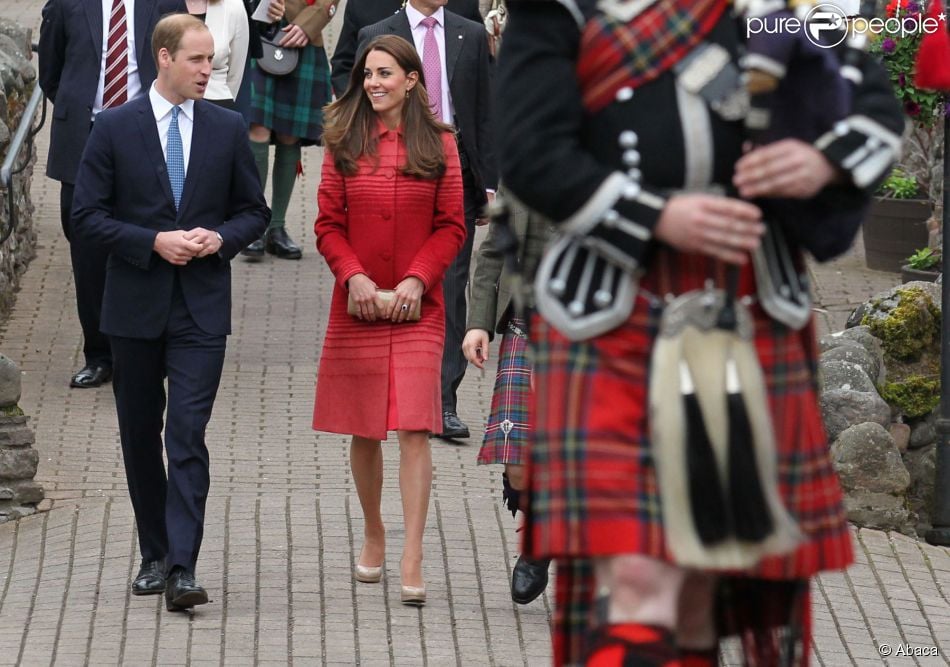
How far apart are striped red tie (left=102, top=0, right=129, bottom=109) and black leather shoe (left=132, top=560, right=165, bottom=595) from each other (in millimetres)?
3189

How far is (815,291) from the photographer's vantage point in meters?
12.2

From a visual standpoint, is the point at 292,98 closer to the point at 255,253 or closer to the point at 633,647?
the point at 255,253

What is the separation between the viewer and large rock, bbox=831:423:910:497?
25.7 feet

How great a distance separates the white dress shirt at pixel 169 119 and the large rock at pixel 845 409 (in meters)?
3.04

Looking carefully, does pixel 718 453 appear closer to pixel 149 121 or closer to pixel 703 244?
pixel 703 244

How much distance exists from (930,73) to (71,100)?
599 cm

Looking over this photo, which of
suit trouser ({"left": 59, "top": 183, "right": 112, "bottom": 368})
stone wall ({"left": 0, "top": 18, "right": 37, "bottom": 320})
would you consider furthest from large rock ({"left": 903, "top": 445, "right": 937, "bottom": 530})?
stone wall ({"left": 0, "top": 18, "right": 37, "bottom": 320})

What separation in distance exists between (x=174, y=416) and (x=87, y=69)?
3.33 m

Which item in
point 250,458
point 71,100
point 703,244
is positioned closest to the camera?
point 703,244

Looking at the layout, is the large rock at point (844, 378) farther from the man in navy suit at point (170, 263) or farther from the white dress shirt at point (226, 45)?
the white dress shirt at point (226, 45)

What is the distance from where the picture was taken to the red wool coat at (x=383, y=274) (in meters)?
6.72

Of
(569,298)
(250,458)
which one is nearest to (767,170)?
(569,298)

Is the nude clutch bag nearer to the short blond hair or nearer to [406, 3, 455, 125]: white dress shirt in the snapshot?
the short blond hair

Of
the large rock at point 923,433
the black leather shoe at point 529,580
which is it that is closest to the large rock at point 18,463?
the black leather shoe at point 529,580
